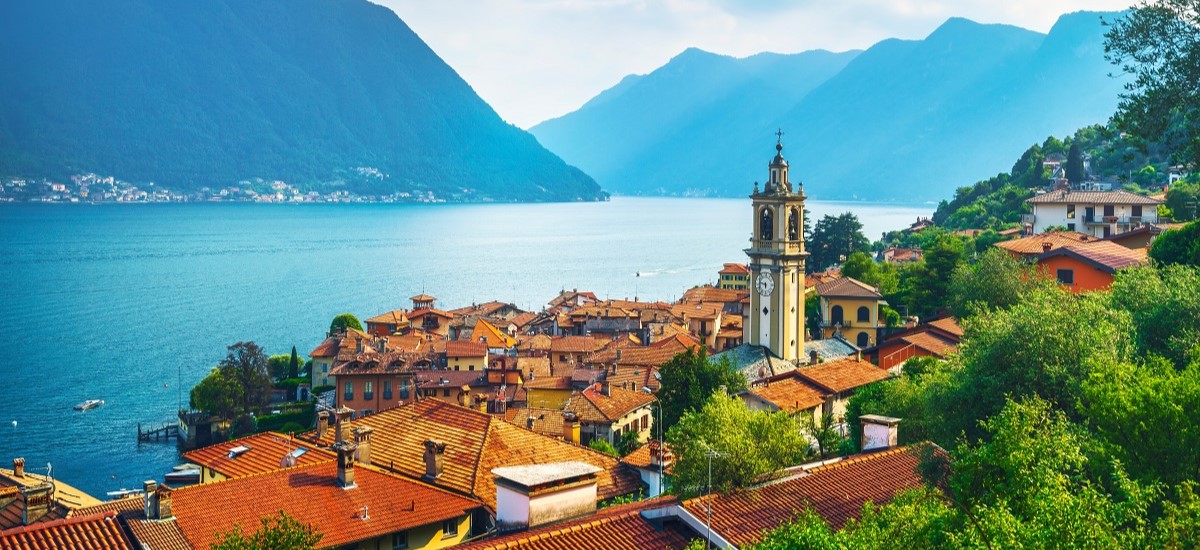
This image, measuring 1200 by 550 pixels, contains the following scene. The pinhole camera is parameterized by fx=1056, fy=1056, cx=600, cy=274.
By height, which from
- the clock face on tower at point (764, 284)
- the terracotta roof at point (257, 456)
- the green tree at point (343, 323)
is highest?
the clock face on tower at point (764, 284)

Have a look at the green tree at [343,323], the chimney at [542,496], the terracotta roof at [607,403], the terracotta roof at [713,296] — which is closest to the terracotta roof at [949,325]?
the terracotta roof at [607,403]

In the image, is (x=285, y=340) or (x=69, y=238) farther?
(x=69, y=238)

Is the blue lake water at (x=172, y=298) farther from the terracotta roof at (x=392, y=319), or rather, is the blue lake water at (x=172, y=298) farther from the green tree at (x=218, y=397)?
the terracotta roof at (x=392, y=319)

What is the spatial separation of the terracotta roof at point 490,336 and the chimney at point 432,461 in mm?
48117

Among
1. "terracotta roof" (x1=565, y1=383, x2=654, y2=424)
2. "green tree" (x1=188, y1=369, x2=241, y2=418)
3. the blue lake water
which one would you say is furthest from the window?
"green tree" (x1=188, y1=369, x2=241, y2=418)

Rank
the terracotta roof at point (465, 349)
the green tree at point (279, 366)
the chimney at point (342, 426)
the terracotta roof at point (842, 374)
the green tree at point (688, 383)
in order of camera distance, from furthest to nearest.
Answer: the green tree at point (279, 366) < the terracotta roof at point (465, 349) < the terracotta roof at point (842, 374) < the green tree at point (688, 383) < the chimney at point (342, 426)

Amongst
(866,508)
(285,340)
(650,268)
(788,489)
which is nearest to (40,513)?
(788,489)

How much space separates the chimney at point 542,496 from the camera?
555 inches

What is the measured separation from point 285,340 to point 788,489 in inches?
3110

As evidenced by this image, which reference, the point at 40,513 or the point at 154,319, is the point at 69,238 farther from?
the point at 40,513

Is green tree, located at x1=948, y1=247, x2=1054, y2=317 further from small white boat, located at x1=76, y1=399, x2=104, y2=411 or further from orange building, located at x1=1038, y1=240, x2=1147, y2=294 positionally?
small white boat, located at x1=76, y1=399, x2=104, y2=411

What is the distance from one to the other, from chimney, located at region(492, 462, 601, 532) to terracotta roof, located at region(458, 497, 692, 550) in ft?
1.80

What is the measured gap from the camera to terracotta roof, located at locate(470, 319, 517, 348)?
68625 millimetres

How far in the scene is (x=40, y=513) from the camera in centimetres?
1662
